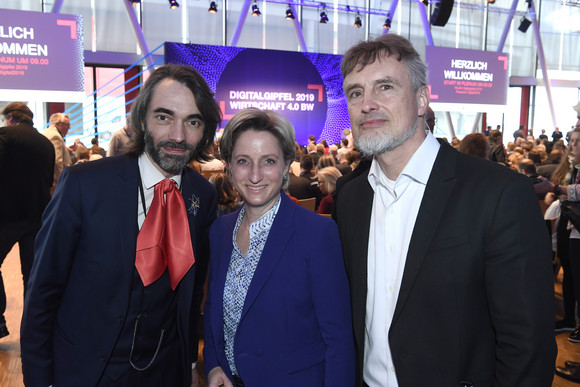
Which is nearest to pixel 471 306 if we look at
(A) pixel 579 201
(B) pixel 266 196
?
(B) pixel 266 196

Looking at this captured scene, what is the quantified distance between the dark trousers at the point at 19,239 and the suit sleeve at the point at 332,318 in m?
3.13

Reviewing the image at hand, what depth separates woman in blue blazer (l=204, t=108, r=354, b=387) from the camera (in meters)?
1.46

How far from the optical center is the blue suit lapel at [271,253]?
4.90ft

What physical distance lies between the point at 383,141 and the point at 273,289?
1.96ft

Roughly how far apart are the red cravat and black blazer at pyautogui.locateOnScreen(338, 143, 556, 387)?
2.71 ft

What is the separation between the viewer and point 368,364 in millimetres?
1481

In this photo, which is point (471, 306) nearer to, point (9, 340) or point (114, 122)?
point (9, 340)

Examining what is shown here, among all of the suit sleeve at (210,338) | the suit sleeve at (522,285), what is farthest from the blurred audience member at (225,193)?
the suit sleeve at (522,285)

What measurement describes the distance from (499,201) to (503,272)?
0.19 m

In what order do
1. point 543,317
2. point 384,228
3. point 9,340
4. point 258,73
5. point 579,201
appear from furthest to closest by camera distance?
point 258,73, point 9,340, point 579,201, point 384,228, point 543,317

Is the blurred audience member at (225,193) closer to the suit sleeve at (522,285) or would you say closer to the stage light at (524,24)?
the suit sleeve at (522,285)

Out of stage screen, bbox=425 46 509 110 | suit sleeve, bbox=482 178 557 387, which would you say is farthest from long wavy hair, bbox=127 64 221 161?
stage screen, bbox=425 46 509 110

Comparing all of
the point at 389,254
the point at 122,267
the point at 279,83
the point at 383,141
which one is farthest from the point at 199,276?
the point at 279,83

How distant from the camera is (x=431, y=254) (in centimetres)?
130
